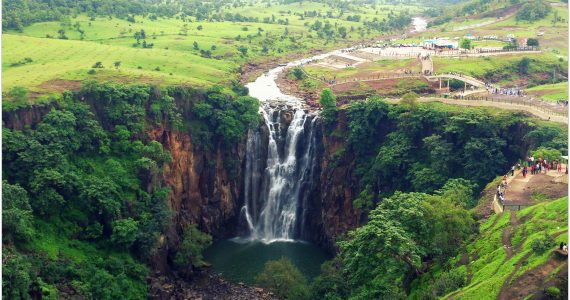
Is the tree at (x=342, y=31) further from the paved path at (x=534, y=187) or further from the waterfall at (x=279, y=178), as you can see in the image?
the paved path at (x=534, y=187)

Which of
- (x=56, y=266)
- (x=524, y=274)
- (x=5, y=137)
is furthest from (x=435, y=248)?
(x=5, y=137)

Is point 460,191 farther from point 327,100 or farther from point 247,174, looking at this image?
point 247,174

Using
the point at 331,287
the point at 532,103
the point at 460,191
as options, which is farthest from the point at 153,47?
the point at 460,191

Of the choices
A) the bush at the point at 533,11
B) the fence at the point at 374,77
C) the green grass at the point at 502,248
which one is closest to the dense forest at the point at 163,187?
the green grass at the point at 502,248

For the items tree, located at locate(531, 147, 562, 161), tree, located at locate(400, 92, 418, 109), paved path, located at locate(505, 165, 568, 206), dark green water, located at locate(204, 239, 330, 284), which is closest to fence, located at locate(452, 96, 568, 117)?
tree, located at locate(400, 92, 418, 109)

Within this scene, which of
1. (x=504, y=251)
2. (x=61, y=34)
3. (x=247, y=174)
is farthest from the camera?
(x=61, y=34)

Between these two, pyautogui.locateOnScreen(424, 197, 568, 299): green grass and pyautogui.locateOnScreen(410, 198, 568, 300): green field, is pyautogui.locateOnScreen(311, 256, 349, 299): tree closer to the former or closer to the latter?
pyautogui.locateOnScreen(410, 198, 568, 300): green field
